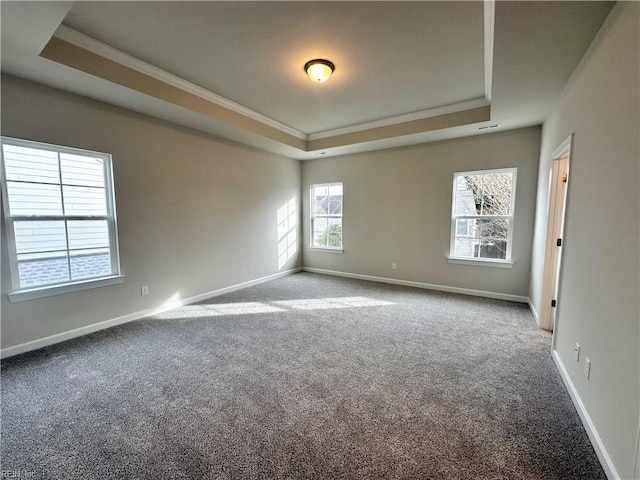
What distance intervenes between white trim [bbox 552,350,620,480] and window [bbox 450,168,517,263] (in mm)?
2338

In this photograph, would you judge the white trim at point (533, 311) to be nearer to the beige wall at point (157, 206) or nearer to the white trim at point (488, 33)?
the white trim at point (488, 33)

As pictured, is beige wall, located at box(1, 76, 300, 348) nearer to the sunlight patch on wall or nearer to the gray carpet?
the sunlight patch on wall

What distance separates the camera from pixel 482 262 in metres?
4.30

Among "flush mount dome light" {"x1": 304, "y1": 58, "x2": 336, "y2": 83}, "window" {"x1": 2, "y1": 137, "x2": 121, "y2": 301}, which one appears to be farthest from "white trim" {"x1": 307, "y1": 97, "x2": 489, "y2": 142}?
"window" {"x1": 2, "y1": 137, "x2": 121, "y2": 301}

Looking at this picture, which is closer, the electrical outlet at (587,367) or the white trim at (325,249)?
the electrical outlet at (587,367)

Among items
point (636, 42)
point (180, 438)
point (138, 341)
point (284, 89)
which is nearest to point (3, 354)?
point (138, 341)

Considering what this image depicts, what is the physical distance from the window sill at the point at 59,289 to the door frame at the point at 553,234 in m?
4.88

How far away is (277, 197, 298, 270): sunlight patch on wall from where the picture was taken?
18.7 ft

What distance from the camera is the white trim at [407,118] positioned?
3.57 metres

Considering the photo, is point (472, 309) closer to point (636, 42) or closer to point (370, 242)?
point (370, 242)

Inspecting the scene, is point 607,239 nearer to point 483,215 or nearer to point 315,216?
point 483,215

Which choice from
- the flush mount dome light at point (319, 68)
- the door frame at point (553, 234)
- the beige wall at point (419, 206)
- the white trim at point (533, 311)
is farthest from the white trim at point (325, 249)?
the flush mount dome light at point (319, 68)

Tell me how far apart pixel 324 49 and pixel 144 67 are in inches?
71.6

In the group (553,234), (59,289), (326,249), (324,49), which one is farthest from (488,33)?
(59,289)
